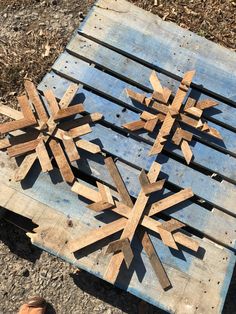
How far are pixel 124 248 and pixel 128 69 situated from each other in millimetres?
1356

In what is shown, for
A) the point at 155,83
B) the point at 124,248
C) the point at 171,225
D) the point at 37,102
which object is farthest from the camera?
the point at 155,83

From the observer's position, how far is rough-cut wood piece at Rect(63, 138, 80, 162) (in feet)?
9.27

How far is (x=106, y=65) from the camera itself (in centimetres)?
318

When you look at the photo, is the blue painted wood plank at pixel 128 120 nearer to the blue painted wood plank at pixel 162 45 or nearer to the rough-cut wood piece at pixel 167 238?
the blue painted wood plank at pixel 162 45

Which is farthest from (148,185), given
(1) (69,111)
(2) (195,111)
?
(1) (69,111)

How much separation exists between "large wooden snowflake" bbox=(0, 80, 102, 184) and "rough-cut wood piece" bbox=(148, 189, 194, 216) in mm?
547

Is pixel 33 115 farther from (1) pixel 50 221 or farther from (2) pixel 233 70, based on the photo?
(2) pixel 233 70

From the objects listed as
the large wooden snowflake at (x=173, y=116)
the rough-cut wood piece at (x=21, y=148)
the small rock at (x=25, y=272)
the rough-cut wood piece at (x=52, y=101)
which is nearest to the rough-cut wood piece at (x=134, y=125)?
the large wooden snowflake at (x=173, y=116)

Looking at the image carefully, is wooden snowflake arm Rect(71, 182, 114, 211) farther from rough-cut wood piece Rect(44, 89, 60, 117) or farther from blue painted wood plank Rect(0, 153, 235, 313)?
rough-cut wood piece Rect(44, 89, 60, 117)

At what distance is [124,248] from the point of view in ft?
8.73

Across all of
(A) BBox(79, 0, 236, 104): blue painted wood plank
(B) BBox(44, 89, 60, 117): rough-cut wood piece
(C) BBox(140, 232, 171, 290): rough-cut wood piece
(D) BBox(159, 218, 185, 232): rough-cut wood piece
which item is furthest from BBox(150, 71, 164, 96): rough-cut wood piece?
(C) BBox(140, 232, 171, 290): rough-cut wood piece

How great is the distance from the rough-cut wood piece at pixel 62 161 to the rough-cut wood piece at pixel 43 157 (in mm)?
55

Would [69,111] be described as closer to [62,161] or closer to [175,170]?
[62,161]

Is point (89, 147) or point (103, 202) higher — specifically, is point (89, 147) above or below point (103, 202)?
above
